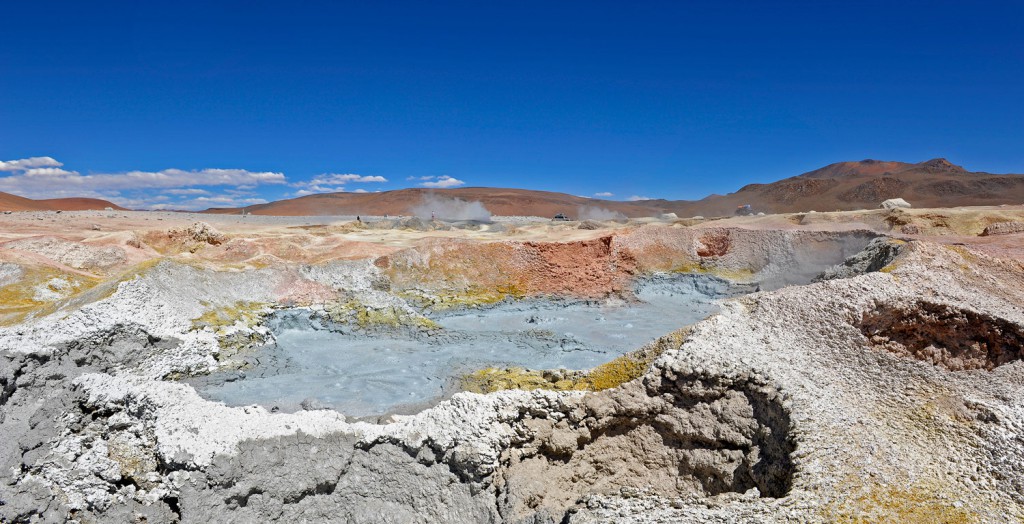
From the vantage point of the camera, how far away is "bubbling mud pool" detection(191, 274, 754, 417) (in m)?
10.2

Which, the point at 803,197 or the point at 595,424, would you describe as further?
the point at 803,197

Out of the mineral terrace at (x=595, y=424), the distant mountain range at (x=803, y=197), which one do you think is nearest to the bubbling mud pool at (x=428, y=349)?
the mineral terrace at (x=595, y=424)

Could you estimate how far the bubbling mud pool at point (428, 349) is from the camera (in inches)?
402

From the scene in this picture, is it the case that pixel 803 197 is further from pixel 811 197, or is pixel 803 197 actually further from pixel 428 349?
pixel 428 349

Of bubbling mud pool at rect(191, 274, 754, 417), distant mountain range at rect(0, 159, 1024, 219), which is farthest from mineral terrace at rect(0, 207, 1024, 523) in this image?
distant mountain range at rect(0, 159, 1024, 219)

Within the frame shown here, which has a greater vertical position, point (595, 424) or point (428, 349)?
point (595, 424)

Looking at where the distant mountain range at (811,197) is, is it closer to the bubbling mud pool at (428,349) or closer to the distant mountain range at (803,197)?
the distant mountain range at (803,197)

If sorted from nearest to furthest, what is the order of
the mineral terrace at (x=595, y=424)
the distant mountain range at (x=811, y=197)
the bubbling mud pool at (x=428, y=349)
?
the mineral terrace at (x=595, y=424) → the bubbling mud pool at (x=428, y=349) → the distant mountain range at (x=811, y=197)

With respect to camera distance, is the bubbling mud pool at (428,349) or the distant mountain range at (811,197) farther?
the distant mountain range at (811,197)

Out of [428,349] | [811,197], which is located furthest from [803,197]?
[428,349]

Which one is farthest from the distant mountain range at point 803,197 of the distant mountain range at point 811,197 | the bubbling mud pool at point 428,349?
the bubbling mud pool at point 428,349

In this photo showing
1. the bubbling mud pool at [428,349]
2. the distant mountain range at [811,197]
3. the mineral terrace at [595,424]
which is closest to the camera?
the mineral terrace at [595,424]

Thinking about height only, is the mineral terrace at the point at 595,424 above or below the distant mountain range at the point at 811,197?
below

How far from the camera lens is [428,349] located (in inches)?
529
